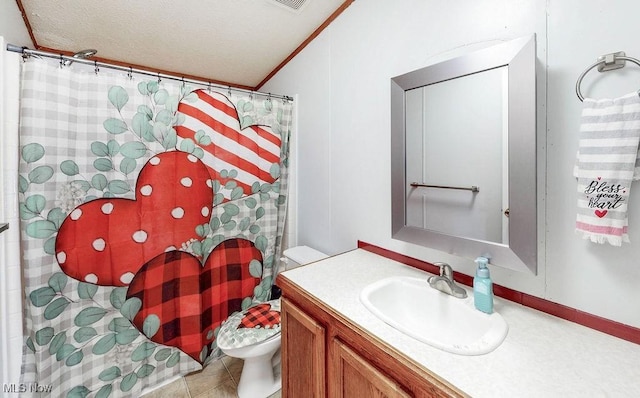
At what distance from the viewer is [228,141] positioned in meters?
1.75

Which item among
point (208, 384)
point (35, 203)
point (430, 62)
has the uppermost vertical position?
point (430, 62)

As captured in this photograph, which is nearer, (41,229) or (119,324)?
(41,229)

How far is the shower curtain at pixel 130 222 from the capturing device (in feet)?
4.09

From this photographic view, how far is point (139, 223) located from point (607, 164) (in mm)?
2003

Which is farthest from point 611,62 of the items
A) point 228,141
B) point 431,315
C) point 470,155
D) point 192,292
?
point 192,292

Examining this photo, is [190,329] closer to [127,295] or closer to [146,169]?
[127,295]

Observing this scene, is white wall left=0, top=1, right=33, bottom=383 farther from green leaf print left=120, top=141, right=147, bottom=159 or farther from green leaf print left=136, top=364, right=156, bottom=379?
green leaf print left=136, top=364, right=156, bottom=379

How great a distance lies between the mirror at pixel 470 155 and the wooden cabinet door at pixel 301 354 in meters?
0.58

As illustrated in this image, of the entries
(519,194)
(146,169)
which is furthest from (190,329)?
(519,194)

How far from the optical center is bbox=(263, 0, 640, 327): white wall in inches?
30.8

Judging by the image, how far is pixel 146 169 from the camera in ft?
4.88

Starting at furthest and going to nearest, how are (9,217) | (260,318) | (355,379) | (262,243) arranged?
(262,243)
(260,318)
(9,217)
(355,379)

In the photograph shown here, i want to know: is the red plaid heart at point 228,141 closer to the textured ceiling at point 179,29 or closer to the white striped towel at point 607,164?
the textured ceiling at point 179,29

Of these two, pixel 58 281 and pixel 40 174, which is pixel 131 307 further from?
pixel 40 174
